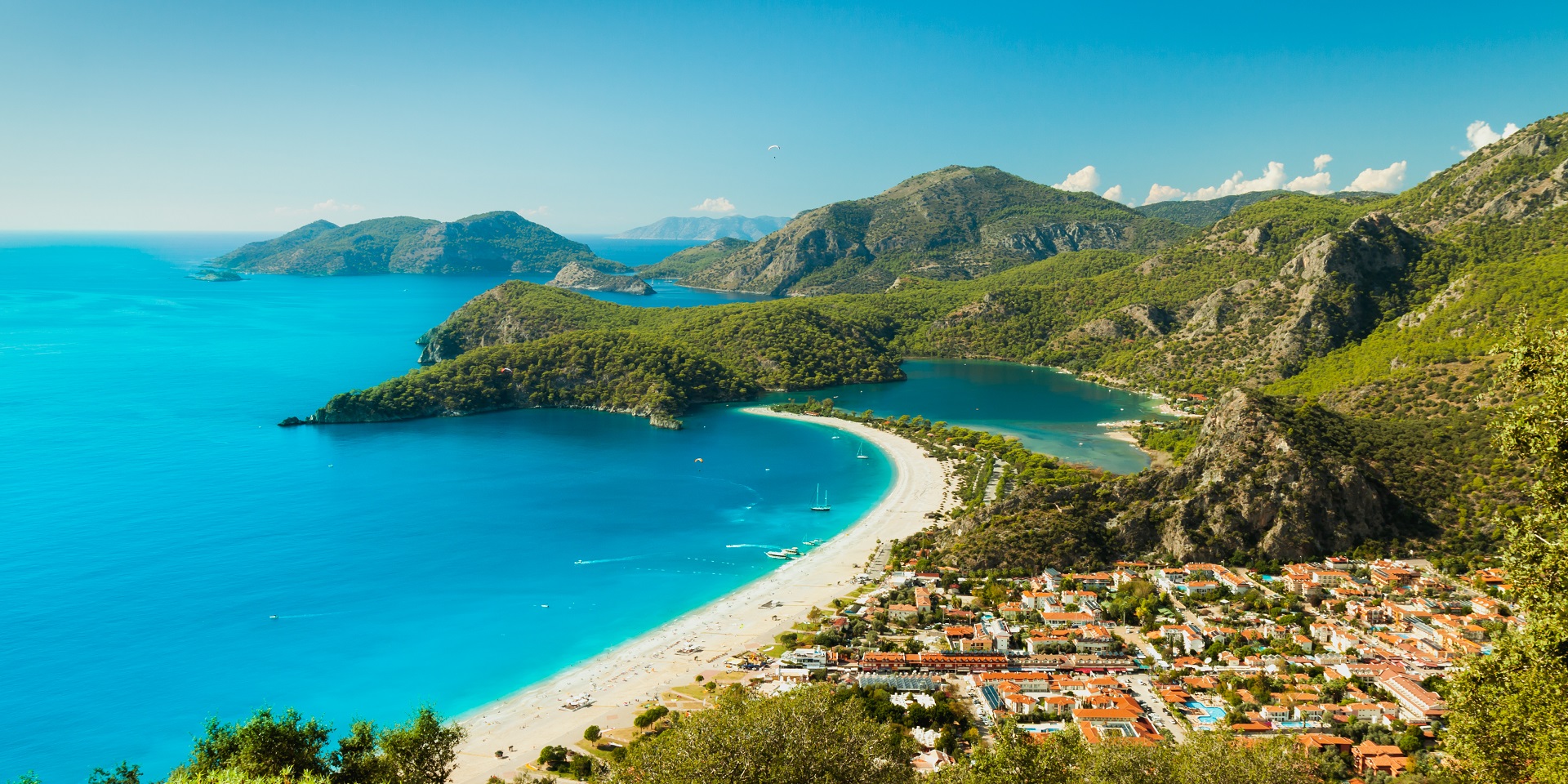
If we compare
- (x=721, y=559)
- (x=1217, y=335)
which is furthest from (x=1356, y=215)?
(x=721, y=559)

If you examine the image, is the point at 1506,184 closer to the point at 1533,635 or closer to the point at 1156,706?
the point at 1156,706

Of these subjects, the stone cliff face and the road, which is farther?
the stone cliff face

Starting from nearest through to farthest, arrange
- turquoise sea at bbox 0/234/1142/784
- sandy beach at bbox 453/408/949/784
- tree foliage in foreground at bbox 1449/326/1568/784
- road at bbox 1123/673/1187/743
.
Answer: tree foliage in foreground at bbox 1449/326/1568/784 < road at bbox 1123/673/1187/743 < sandy beach at bbox 453/408/949/784 < turquoise sea at bbox 0/234/1142/784

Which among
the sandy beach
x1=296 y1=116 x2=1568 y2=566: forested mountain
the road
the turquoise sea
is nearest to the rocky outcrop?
x1=296 y1=116 x2=1568 y2=566: forested mountain

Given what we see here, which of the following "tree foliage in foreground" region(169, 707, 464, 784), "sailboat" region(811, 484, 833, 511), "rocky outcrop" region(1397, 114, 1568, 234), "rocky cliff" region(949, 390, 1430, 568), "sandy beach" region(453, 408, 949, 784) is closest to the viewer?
"tree foliage in foreground" region(169, 707, 464, 784)

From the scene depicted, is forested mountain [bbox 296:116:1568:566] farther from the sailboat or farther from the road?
the sailboat

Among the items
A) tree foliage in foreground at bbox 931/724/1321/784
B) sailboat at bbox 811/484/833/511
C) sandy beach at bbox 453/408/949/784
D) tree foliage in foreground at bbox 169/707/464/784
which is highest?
tree foliage in foreground at bbox 931/724/1321/784

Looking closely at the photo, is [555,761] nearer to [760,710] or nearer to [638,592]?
[760,710]

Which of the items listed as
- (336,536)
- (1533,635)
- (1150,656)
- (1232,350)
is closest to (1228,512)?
(1150,656)
